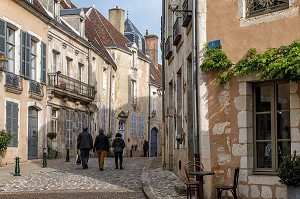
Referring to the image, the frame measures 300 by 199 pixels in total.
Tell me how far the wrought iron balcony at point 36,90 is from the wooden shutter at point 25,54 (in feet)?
1.91

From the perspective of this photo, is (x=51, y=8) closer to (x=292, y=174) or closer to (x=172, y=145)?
(x=172, y=145)

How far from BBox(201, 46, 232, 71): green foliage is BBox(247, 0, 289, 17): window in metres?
0.84

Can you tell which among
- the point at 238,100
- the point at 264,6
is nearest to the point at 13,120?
the point at 238,100

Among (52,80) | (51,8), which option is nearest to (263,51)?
(52,80)

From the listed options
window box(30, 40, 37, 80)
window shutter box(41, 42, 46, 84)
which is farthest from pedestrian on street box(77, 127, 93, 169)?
window shutter box(41, 42, 46, 84)

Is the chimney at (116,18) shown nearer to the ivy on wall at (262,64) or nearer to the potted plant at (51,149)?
the potted plant at (51,149)

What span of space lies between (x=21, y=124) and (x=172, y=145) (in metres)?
7.73

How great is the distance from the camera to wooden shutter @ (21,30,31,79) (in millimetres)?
21438

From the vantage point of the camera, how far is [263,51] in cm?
902

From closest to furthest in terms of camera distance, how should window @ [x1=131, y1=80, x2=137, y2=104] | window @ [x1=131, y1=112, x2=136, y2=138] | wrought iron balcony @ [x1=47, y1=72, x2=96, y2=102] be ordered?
wrought iron balcony @ [x1=47, y1=72, x2=96, y2=102] < window @ [x1=131, y1=112, x2=136, y2=138] < window @ [x1=131, y1=80, x2=137, y2=104]

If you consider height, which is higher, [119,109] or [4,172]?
[119,109]

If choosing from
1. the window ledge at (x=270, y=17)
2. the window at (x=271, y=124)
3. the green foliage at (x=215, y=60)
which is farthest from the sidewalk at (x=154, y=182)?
the window ledge at (x=270, y=17)

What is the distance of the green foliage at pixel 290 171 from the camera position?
7.44 metres

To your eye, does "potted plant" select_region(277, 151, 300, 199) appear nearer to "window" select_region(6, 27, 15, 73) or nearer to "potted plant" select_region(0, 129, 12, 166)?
"potted plant" select_region(0, 129, 12, 166)
